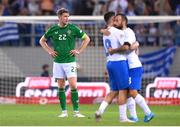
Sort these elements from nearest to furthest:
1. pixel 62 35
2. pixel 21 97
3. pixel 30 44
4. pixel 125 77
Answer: pixel 125 77, pixel 62 35, pixel 21 97, pixel 30 44

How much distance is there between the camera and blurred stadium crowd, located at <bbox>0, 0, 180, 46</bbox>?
101 ft

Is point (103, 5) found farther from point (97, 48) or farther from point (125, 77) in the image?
point (125, 77)

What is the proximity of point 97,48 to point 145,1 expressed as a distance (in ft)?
11.1

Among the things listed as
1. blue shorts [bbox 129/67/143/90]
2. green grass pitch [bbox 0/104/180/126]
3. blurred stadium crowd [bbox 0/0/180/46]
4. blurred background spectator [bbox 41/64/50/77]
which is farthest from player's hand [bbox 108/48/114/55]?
blurred stadium crowd [bbox 0/0/180/46]

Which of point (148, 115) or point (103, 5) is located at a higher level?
point (103, 5)

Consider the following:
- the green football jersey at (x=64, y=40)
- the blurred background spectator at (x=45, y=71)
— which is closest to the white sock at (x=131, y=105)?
the green football jersey at (x=64, y=40)

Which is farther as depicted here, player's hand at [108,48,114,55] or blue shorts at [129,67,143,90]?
blue shorts at [129,67,143,90]

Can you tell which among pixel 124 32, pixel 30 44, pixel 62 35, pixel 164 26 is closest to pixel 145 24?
pixel 164 26

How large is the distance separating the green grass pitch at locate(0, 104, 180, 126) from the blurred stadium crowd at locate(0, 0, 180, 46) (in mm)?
5792

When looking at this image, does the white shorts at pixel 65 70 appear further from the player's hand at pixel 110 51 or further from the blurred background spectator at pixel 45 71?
the blurred background spectator at pixel 45 71

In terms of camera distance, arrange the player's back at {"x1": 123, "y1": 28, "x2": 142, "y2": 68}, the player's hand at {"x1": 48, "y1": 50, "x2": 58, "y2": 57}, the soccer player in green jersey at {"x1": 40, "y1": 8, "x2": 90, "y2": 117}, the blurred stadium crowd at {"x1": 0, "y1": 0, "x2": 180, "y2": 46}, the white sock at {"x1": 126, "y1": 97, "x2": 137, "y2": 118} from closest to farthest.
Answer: the player's back at {"x1": 123, "y1": 28, "x2": 142, "y2": 68} < the white sock at {"x1": 126, "y1": 97, "x2": 137, "y2": 118} < the player's hand at {"x1": 48, "y1": 50, "x2": 58, "y2": 57} < the soccer player in green jersey at {"x1": 40, "y1": 8, "x2": 90, "y2": 117} < the blurred stadium crowd at {"x1": 0, "y1": 0, "x2": 180, "y2": 46}

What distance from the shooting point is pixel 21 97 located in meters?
28.3

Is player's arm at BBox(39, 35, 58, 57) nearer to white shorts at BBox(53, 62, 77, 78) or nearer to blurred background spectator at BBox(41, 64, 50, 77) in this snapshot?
white shorts at BBox(53, 62, 77, 78)

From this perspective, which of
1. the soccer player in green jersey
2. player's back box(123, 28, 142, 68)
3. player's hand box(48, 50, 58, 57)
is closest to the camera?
player's back box(123, 28, 142, 68)
